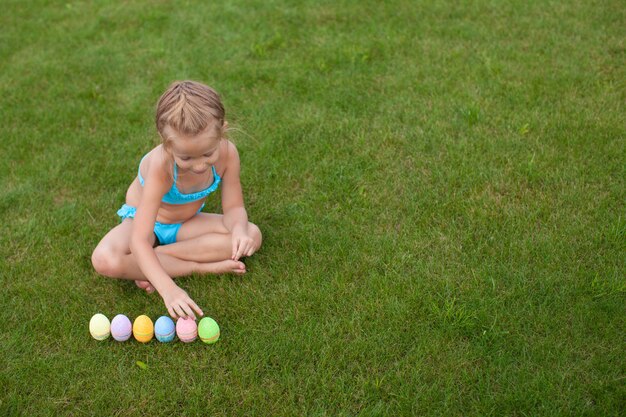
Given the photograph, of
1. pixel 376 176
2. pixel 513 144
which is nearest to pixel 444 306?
pixel 376 176

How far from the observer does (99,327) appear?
2.91 metres

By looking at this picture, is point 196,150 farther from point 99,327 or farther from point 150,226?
point 99,327

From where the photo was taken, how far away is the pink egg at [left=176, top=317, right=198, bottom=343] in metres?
2.87

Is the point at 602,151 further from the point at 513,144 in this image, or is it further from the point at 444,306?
the point at 444,306

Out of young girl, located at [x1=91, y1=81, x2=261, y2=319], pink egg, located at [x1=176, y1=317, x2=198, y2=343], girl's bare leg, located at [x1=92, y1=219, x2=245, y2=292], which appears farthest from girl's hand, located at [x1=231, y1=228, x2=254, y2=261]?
pink egg, located at [x1=176, y1=317, x2=198, y2=343]

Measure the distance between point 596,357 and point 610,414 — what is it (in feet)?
0.89

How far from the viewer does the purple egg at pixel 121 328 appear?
2910 millimetres

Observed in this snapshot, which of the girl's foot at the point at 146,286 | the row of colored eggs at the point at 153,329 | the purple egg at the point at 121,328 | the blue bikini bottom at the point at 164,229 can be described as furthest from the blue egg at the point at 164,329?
the blue bikini bottom at the point at 164,229

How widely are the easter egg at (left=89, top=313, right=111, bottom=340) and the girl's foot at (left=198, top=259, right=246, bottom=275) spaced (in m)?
0.57

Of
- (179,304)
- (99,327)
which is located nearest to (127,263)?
(99,327)

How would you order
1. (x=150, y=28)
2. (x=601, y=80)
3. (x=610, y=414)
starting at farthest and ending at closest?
1. (x=150, y=28)
2. (x=601, y=80)
3. (x=610, y=414)

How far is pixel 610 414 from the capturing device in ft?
8.07

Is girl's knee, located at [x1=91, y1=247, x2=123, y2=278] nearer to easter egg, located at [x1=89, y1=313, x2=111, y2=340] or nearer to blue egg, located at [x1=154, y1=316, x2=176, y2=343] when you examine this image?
easter egg, located at [x1=89, y1=313, x2=111, y2=340]

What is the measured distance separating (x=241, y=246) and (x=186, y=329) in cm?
50
